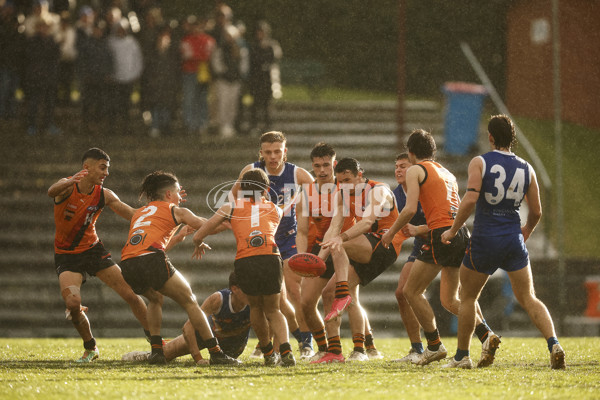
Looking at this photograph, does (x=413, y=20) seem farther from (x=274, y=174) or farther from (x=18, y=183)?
(x=274, y=174)

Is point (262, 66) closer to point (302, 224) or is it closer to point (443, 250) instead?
point (302, 224)

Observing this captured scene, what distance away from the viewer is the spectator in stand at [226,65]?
18.9 meters

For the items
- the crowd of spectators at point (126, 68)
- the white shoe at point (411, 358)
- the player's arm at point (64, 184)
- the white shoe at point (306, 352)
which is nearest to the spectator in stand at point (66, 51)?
the crowd of spectators at point (126, 68)

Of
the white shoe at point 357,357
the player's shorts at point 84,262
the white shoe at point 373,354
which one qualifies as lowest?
the white shoe at point 373,354

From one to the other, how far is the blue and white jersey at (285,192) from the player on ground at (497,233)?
88.2 inches

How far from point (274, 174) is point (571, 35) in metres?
16.7

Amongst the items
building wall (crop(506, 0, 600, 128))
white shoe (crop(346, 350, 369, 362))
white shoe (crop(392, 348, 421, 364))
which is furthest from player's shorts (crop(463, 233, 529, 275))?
building wall (crop(506, 0, 600, 128))

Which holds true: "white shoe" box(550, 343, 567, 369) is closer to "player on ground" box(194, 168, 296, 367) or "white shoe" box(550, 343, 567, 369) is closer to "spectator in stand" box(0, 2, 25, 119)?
"player on ground" box(194, 168, 296, 367)

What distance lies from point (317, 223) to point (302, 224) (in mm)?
192

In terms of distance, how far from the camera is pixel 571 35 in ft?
81.2

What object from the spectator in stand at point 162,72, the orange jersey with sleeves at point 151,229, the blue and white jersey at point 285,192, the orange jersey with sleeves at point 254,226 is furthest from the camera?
the spectator in stand at point 162,72

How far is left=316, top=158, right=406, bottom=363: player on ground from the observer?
30.2ft

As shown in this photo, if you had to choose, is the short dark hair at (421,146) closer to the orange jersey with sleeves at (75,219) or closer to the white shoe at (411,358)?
the white shoe at (411,358)

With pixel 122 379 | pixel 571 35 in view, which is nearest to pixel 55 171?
pixel 122 379
